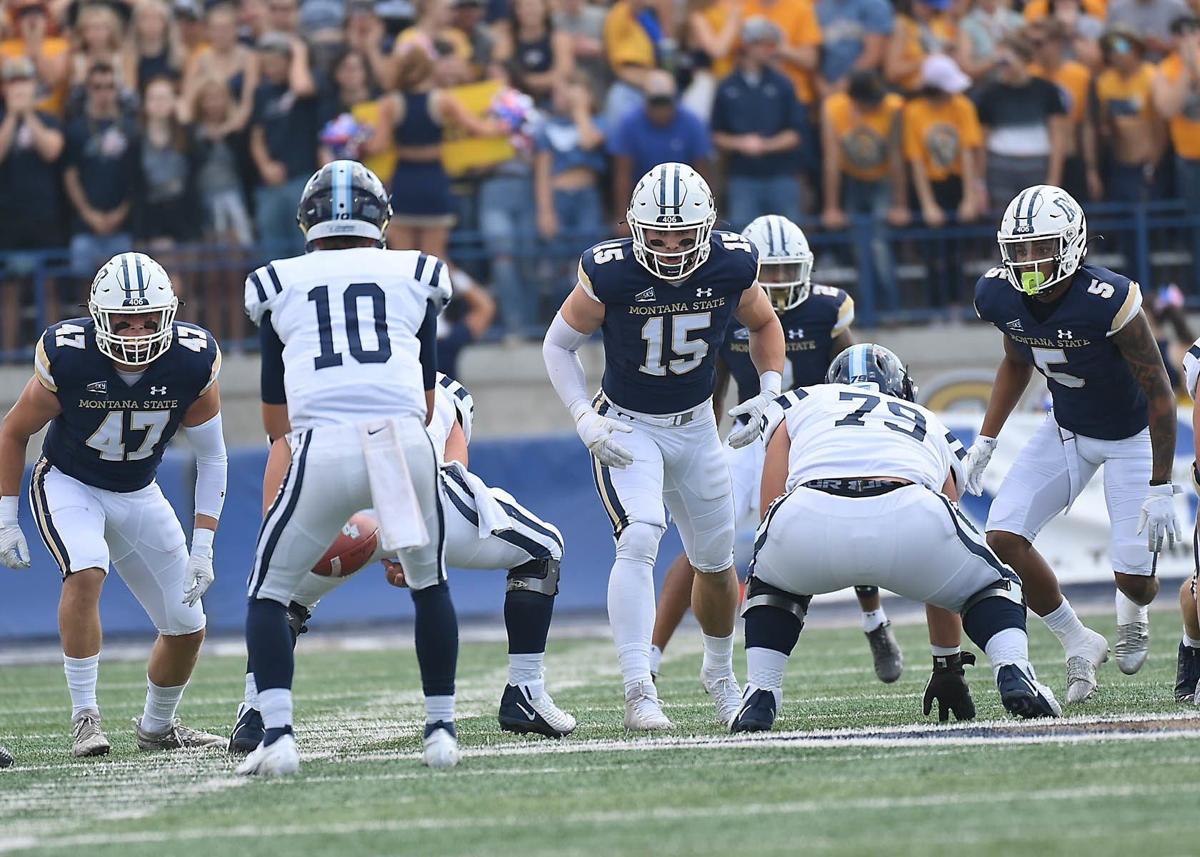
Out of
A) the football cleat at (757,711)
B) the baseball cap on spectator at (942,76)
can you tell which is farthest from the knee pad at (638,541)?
the baseball cap on spectator at (942,76)

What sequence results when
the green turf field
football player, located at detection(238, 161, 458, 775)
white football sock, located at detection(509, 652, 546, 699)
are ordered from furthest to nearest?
1. white football sock, located at detection(509, 652, 546, 699)
2. football player, located at detection(238, 161, 458, 775)
3. the green turf field

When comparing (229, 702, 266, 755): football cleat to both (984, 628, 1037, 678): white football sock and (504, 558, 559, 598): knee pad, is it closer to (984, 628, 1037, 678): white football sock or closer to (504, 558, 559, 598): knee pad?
(504, 558, 559, 598): knee pad

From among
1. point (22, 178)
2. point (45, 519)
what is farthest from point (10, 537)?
point (22, 178)

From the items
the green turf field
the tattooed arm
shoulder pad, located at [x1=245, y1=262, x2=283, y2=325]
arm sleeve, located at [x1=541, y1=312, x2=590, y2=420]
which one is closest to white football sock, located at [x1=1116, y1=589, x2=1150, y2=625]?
the green turf field

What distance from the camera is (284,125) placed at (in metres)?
13.0

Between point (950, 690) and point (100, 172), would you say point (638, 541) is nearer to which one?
point (950, 690)

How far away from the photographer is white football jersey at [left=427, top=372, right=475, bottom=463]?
22.3ft

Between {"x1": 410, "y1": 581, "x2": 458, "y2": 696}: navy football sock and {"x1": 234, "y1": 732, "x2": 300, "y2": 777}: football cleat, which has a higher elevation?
{"x1": 410, "y1": 581, "x2": 458, "y2": 696}: navy football sock

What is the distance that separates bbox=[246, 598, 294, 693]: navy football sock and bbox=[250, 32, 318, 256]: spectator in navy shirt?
783 cm

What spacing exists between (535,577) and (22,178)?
26.8 ft

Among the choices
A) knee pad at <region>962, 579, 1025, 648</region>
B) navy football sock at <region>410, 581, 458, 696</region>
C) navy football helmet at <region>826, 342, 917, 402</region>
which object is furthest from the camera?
navy football helmet at <region>826, 342, 917, 402</region>

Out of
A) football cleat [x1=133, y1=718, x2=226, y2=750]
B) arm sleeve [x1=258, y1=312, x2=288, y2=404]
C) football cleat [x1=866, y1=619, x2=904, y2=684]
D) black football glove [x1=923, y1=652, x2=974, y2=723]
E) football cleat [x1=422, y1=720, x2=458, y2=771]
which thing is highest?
arm sleeve [x1=258, y1=312, x2=288, y2=404]

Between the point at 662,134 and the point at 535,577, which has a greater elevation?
the point at 662,134

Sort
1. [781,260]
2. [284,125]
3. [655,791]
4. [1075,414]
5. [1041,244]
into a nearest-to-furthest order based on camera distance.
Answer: [655,791], [1041,244], [1075,414], [781,260], [284,125]
